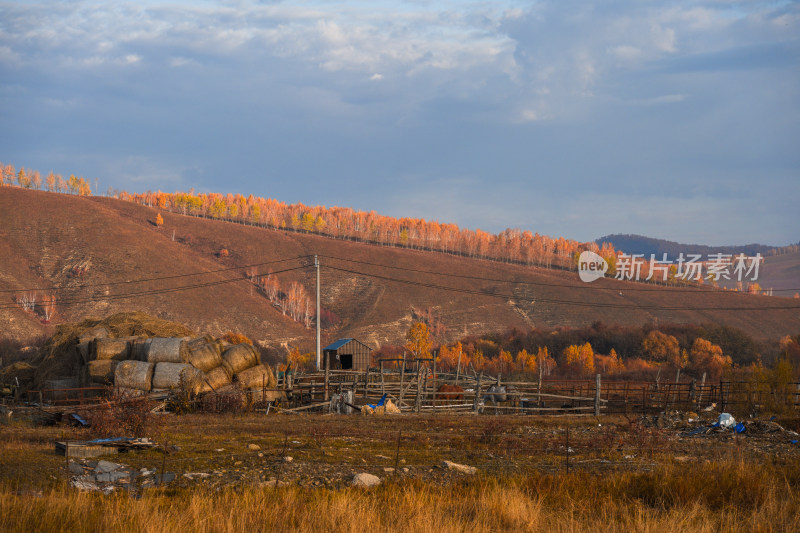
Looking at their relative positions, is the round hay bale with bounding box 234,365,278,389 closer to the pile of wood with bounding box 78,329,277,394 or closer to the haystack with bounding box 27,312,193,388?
the pile of wood with bounding box 78,329,277,394

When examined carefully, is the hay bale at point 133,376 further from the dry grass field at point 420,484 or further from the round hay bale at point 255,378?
the dry grass field at point 420,484

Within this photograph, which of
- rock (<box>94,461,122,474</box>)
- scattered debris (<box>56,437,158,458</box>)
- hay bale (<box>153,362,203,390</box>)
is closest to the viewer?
rock (<box>94,461,122,474</box>)

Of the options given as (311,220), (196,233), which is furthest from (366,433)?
(311,220)

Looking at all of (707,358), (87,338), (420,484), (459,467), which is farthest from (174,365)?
(707,358)

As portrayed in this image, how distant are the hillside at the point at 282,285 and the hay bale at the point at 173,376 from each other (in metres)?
57.9

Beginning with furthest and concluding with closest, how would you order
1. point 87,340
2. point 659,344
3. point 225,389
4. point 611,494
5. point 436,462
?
point 659,344, point 87,340, point 225,389, point 436,462, point 611,494

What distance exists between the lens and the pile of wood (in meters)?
25.7

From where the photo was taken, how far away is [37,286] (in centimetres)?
9188

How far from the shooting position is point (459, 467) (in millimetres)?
12984

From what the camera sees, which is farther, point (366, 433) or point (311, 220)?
point (311, 220)

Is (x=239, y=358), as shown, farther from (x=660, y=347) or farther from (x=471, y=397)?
(x=660, y=347)

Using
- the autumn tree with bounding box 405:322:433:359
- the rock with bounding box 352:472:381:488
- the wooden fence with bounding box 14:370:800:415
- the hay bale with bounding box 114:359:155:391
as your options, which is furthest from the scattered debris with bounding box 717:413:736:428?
the autumn tree with bounding box 405:322:433:359

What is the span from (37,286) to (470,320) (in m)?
58.9

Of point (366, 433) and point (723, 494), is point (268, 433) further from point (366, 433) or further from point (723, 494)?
point (723, 494)
